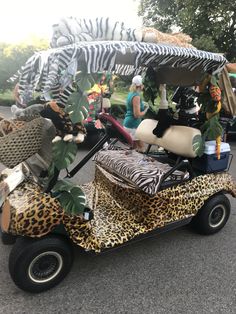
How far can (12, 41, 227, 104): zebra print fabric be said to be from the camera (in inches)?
80.3

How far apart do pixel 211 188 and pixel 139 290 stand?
1368 millimetres

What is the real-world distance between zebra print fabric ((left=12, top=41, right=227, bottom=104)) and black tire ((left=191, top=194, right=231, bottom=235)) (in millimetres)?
1403

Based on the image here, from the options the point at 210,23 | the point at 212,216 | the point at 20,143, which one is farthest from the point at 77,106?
the point at 210,23

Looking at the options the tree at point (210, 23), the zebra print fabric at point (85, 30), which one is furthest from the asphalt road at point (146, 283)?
the tree at point (210, 23)

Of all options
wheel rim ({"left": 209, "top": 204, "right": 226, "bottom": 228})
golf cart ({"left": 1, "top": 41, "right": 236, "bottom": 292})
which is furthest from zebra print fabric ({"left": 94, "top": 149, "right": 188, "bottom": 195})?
wheel rim ({"left": 209, "top": 204, "right": 226, "bottom": 228})

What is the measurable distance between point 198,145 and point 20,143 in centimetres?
178

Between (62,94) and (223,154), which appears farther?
(223,154)

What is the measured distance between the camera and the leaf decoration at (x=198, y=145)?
10.1 ft

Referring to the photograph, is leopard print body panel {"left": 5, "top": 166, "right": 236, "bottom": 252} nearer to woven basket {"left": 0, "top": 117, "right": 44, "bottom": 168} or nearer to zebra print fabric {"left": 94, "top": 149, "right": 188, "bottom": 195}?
zebra print fabric {"left": 94, "top": 149, "right": 188, "bottom": 195}

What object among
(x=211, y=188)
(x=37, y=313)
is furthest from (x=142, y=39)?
(x=37, y=313)

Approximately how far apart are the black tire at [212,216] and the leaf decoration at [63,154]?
1728 mm

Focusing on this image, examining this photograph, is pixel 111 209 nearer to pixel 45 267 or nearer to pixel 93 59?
pixel 45 267

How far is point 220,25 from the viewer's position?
38.4ft

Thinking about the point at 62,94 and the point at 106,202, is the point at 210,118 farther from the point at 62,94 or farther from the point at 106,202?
the point at 62,94
